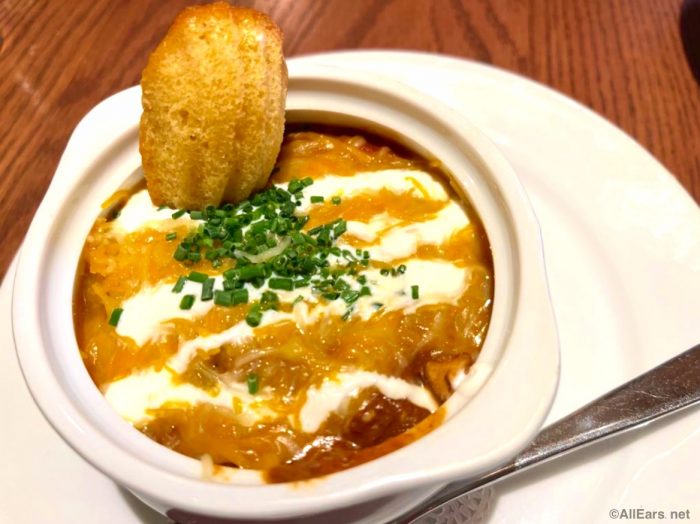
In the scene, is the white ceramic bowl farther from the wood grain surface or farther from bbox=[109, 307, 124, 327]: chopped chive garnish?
the wood grain surface

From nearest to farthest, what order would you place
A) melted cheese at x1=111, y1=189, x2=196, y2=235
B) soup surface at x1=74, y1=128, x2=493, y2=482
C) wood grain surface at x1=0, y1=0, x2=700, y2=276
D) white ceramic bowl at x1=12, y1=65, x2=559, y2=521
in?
white ceramic bowl at x1=12, y1=65, x2=559, y2=521
soup surface at x1=74, y1=128, x2=493, y2=482
melted cheese at x1=111, y1=189, x2=196, y2=235
wood grain surface at x1=0, y1=0, x2=700, y2=276

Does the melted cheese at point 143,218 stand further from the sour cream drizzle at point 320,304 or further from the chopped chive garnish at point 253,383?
the chopped chive garnish at point 253,383

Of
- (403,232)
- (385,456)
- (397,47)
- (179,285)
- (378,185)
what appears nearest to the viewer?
(385,456)

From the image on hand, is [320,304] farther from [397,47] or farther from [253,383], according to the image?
[397,47]

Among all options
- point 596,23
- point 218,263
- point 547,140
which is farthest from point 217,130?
point 596,23

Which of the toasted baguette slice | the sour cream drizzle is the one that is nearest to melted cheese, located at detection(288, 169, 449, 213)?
the sour cream drizzle

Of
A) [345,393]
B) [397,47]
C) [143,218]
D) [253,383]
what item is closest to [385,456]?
[345,393]
